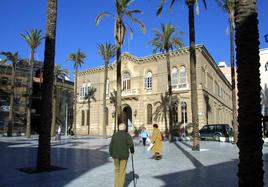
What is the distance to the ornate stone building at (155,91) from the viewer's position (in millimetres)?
40375

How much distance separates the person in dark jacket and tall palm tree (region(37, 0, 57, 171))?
13.9 feet

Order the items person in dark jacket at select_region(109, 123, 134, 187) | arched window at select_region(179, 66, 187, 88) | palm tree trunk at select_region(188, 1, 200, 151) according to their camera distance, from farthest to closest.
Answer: arched window at select_region(179, 66, 187, 88) < palm tree trunk at select_region(188, 1, 200, 151) < person in dark jacket at select_region(109, 123, 134, 187)

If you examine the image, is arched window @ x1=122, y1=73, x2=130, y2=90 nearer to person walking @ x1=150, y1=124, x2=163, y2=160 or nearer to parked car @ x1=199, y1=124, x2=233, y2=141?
parked car @ x1=199, y1=124, x2=233, y2=141

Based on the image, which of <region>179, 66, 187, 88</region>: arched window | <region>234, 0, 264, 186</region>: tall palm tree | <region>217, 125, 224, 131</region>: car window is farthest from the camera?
<region>179, 66, 187, 88</region>: arched window

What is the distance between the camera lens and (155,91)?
1720 inches

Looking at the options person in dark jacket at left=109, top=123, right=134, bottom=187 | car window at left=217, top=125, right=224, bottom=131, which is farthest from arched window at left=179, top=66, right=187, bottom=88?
person in dark jacket at left=109, top=123, right=134, bottom=187

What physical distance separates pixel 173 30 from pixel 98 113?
22.8 meters

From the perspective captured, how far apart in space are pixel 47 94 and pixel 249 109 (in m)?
8.28

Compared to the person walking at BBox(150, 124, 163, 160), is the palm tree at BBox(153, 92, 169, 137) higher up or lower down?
higher up

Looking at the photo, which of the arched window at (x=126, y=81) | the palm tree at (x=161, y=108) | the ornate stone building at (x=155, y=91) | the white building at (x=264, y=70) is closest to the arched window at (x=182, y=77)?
the ornate stone building at (x=155, y=91)

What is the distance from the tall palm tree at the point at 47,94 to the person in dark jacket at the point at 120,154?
423 cm

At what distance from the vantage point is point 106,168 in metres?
11.8

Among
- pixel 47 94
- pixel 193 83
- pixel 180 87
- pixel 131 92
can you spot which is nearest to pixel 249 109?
pixel 47 94

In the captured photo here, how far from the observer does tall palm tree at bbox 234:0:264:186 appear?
197 inches
